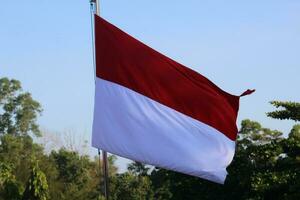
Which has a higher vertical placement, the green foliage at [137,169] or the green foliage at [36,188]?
the green foliage at [137,169]

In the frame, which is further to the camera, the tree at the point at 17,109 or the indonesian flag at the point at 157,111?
the tree at the point at 17,109

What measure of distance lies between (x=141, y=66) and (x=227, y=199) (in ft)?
45.1

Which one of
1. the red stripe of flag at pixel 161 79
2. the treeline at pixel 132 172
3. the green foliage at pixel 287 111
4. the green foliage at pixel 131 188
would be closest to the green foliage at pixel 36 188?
the treeline at pixel 132 172

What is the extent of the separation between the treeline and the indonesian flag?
8.94 m

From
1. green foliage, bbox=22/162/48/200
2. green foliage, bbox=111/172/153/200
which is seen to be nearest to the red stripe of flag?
green foliage, bbox=22/162/48/200

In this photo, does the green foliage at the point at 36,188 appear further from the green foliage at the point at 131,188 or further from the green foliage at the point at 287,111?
the green foliage at the point at 131,188

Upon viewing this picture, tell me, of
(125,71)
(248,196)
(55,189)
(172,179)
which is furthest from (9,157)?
(125,71)

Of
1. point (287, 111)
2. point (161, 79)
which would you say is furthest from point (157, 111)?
point (287, 111)

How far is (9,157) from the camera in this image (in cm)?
5538

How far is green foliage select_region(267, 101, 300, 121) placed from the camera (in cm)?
1775

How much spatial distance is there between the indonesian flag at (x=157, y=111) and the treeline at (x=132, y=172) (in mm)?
8936

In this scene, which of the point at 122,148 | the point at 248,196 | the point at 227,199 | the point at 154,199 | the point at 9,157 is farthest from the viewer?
the point at 9,157

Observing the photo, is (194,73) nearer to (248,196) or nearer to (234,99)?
(234,99)

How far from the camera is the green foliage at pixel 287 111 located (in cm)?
1775
